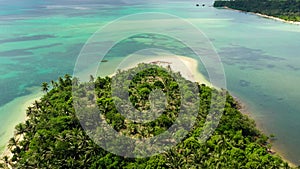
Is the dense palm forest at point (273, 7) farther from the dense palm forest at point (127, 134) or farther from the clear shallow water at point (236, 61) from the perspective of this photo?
the dense palm forest at point (127, 134)

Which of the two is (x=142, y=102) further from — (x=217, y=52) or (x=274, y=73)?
(x=217, y=52)

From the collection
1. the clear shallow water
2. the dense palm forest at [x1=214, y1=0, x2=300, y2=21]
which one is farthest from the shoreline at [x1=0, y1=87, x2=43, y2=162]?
the dense palm forest at [x1=214, y1=0, x2=300, y2=21]

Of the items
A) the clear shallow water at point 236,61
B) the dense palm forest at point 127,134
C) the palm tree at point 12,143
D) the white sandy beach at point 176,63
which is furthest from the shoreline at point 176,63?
the palm tree at point 12,143

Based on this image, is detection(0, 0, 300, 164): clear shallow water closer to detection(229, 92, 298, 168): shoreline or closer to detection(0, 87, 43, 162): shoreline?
detection(0, 87, 43, 162): shoreline

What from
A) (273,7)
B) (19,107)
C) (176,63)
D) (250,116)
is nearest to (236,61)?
(176,63)

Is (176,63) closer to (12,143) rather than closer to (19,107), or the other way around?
(19,107)
